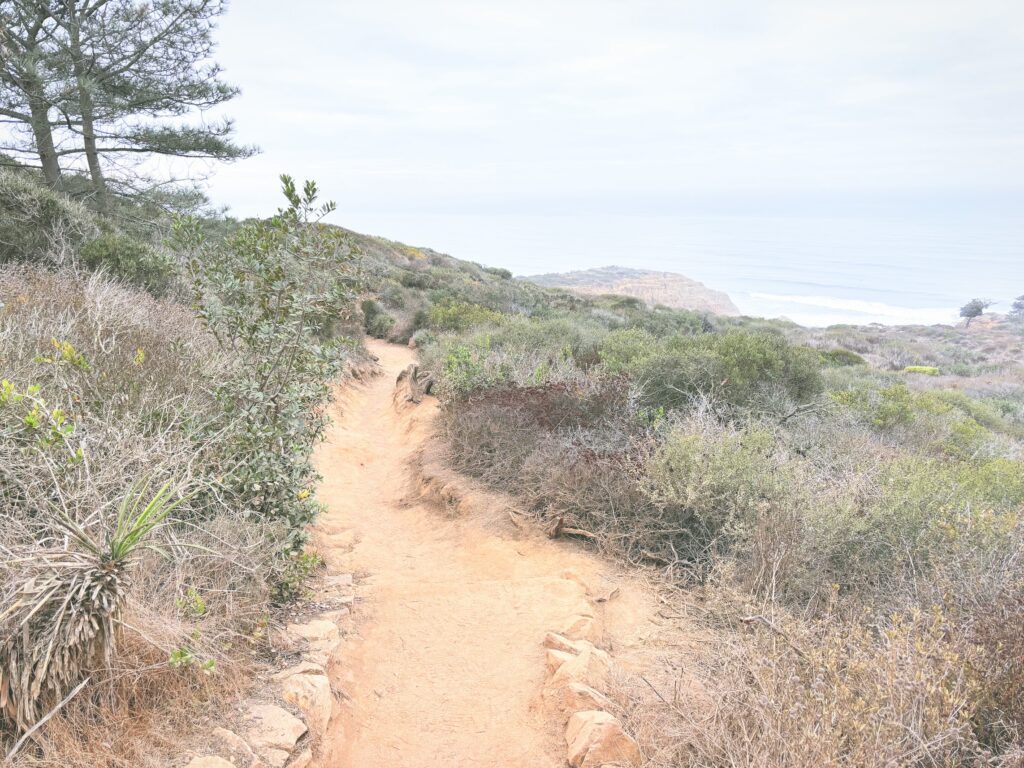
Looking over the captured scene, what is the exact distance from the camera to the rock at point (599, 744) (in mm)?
3059

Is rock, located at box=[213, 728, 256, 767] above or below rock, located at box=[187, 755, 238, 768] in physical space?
below

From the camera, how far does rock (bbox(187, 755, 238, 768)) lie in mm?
2540

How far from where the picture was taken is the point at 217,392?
428 cm

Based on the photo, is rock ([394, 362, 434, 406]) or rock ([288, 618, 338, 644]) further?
rock ([394, 362, 434, 406])

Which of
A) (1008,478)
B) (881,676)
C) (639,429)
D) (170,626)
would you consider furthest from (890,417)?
(170,626)

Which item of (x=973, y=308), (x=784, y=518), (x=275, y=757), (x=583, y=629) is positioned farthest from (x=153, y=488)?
(x=973, y=308)

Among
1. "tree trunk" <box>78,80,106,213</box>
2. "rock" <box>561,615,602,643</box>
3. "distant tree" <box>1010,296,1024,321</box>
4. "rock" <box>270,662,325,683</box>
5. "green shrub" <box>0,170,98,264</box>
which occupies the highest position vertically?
"tree trunk" <box>78,80,106,213</box>

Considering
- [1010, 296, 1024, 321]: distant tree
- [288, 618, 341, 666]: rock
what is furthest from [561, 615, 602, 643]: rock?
[1010, 296, 1024, 321]: distant tree

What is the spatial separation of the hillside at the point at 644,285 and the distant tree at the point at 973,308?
18.3 metres

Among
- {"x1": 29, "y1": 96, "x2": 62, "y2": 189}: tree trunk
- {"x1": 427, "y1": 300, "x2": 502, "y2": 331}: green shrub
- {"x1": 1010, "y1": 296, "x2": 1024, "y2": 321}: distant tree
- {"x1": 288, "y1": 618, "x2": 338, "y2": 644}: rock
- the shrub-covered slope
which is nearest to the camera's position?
the shrub-covered slope

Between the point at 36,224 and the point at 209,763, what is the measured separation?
10.1 metres

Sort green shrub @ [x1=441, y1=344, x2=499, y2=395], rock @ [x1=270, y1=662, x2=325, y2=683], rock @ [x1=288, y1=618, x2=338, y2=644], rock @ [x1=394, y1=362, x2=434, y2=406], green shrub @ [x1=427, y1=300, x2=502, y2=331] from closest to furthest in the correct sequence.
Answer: rock @ [x1=270, y1=662, x2=325, y2=683], rock @ [x1=288, y1=618, x2=338, y2=644], green shrub @ [x1=441, y1=344, x2=499, y2=395], rock @ [x1=394, y1=362, x2=434, y2=406], green shrub @ [x1=427, y1=300, x2=502, y2=331]

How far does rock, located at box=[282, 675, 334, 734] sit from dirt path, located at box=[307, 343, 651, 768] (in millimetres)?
113

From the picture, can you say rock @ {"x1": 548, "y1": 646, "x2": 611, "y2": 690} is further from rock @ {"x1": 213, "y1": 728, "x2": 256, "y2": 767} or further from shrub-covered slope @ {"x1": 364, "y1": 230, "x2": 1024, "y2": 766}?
rock @ {"x1": 213, "y1": 728, "x2": 256, "y2": 767}
